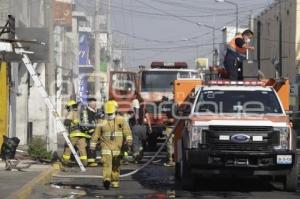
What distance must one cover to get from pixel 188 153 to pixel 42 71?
18.6 metres

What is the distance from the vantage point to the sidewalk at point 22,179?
12.6 meters

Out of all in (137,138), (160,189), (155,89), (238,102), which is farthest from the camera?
(155,89)

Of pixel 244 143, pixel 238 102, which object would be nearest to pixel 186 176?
pixel 244 143

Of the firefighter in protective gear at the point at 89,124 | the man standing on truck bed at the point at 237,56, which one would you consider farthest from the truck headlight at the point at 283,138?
the firefighter in protective gear at the point at 89,124

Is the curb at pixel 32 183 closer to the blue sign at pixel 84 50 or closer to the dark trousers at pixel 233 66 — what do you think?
the dark trousers at pixel 233 66

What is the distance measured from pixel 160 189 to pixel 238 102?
2334 millimetres

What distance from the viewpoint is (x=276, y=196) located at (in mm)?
13281

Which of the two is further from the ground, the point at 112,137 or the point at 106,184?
the point at 112,137

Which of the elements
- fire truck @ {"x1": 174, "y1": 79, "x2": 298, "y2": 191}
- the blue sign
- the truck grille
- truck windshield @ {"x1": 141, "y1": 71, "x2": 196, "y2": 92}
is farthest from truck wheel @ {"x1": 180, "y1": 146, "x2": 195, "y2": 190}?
the blue sign

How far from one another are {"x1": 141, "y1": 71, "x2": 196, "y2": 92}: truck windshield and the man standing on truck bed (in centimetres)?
769

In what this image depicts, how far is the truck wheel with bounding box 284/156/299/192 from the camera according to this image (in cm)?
1357

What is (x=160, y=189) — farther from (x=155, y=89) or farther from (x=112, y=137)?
(x=155, y=89)

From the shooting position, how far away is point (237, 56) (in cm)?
1834

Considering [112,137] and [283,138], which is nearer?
[283,138]
